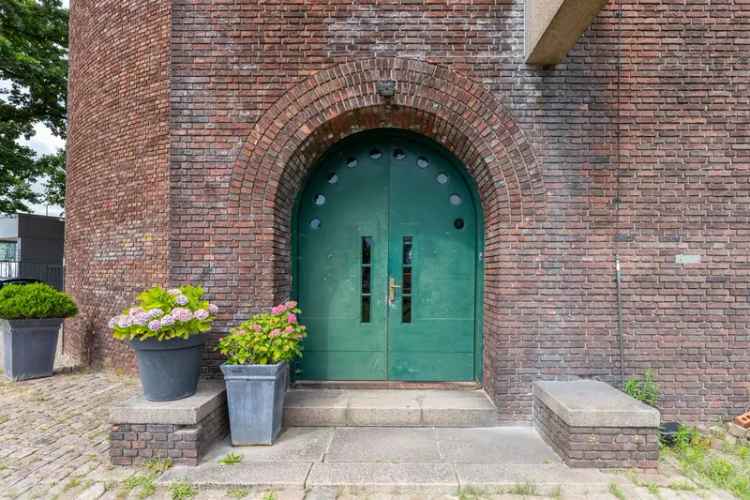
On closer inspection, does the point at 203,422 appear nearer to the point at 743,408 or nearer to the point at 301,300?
the point at 301,300

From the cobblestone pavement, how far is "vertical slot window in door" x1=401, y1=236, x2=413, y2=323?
7.23 feet

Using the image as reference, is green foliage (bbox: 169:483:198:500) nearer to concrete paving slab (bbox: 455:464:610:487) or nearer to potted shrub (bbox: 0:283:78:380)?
concrete paving slab (bbox: 455:464:610:487)

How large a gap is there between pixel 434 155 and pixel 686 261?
297cm

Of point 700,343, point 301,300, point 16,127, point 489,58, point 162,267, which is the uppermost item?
point 16,127

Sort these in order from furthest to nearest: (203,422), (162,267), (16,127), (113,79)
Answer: (16,127) → (113,79) → (162,267) → (203,422)

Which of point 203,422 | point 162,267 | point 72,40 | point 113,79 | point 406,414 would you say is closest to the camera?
point 203,422

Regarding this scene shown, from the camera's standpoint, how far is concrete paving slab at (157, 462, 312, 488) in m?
3.29

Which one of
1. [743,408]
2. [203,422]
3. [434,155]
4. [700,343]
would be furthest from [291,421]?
[743,408]

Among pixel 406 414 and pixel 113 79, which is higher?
pixel 113 79

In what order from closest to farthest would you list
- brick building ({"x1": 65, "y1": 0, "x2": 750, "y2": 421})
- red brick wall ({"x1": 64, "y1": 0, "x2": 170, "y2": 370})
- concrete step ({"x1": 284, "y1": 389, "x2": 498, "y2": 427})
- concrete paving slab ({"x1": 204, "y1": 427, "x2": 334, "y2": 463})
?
concrete paving slab ({"x1": 204, "y1": 427, "x2": 334, "y2": 463}), concrete step ({"x1": 284, "y1": 389, "x2": 498, "y2": 427}), brick building ({"x1": 65, "y1": 0, "x2": 750, "y2": 421}), red brick wall ({"x1": 64, "y1": 0, "x2": 170, "y2": 370})

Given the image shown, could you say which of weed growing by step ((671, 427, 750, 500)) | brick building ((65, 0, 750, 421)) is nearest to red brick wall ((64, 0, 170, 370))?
brick building ((65, 0, 750, 421))

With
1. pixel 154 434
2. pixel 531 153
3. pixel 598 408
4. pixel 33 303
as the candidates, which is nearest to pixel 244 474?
pixel 154 434

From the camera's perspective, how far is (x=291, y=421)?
4387 millimetres

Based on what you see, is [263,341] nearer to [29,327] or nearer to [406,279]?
[406,279]
